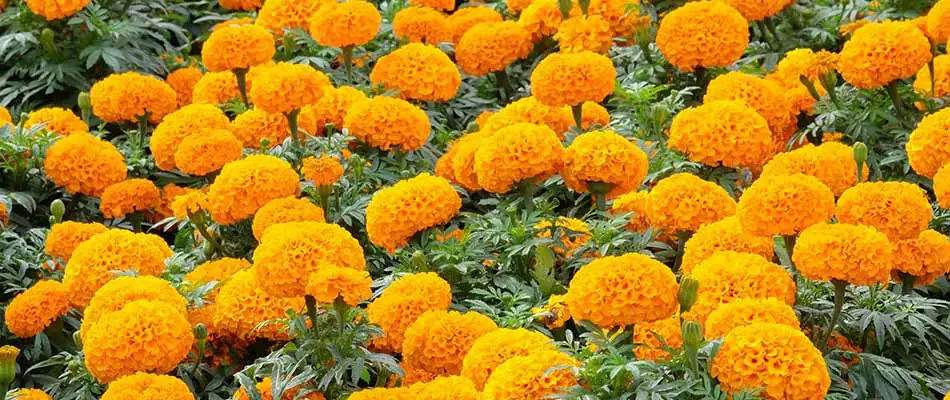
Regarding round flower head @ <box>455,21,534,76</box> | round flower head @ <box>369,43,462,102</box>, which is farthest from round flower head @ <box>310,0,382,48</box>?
round flower head @ <box>455,21,534,76</box>

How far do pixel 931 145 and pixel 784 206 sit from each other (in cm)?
88

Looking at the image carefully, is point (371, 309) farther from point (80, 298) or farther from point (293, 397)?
point (80, 298)

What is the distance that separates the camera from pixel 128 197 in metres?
5.45

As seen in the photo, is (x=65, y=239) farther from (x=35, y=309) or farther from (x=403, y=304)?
(x=403, y=304)

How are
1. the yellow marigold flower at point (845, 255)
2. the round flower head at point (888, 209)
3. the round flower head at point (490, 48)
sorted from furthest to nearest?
the round flower head at point (490, 48), the round flower head at point (888, 209), the yellow marigold flower at point (845, 255)

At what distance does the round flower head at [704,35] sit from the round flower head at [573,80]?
0.49 metres

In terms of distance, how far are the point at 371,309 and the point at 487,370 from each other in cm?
63

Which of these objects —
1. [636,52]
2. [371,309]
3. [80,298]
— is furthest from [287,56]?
[371,309]

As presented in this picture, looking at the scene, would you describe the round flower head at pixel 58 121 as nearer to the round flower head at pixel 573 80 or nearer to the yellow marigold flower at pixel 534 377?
the round flower head at pixel 573 80

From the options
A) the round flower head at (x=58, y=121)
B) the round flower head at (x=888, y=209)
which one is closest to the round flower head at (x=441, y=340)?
the round flower head at (x=888, y=209)

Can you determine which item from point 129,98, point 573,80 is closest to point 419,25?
point 129,98

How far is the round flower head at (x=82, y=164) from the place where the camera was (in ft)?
17.6

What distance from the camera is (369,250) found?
4.89 m

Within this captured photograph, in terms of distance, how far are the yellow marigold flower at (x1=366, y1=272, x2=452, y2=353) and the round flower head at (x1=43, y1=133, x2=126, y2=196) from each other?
1.82 metres
